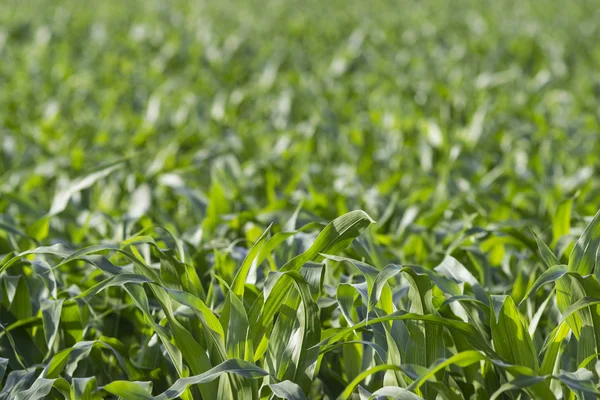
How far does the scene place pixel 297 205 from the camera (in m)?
2.88

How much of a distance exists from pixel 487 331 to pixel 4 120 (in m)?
3.59

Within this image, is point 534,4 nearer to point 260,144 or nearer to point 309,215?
point 260,144

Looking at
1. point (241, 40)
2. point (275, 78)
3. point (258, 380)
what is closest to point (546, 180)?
point (258, 380)

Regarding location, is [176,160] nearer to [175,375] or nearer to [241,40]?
[175,375]

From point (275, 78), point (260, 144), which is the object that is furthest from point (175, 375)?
point (275, 78)

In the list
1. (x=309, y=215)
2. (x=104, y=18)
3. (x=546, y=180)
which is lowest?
(x=546, y=180)

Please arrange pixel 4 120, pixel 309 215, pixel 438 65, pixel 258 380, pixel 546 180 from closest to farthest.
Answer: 1. pixel 258 380
2. pixel 309 215
3. pixel 546 180
4. pixel 4 120
5. pixel 438 65

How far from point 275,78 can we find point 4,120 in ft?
6.96

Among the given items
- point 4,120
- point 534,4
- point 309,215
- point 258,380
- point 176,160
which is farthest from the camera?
point 534,4

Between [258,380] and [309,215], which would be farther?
[309,215]

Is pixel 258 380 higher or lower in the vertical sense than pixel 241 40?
lower

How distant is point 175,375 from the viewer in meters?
1.79

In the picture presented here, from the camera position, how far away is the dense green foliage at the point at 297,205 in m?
1.59

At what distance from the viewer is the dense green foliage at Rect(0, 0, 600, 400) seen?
1.59m
